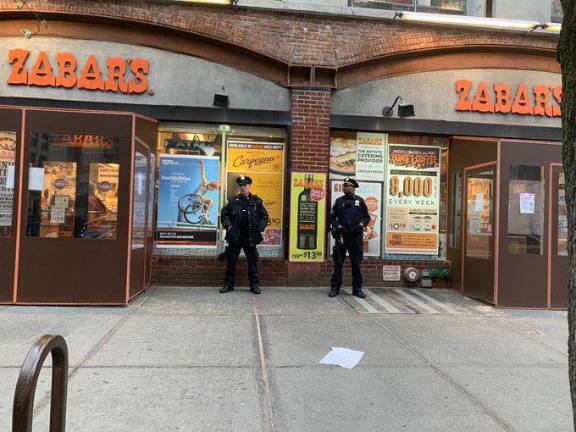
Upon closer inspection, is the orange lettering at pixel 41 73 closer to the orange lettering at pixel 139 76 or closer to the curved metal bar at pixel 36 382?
the orange lettering at pixel 139 76

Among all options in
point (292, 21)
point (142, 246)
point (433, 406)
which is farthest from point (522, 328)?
point (292, 21)

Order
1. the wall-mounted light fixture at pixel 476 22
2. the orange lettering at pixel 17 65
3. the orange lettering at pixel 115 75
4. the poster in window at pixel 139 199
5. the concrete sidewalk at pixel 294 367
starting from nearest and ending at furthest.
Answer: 1. the concrete sidewalk at pixel 294 367
2. the poster in window at pixel 139 199
3. the orange lettering at pixel 17 65
4. the orange lettering at pixel 115 75
5. the wall-mounted light fixture at pixel 476 22

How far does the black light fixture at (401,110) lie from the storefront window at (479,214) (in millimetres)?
1597

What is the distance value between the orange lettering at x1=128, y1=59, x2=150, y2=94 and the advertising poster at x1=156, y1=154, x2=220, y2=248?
1.24m

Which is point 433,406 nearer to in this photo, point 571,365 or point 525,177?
point 571,365

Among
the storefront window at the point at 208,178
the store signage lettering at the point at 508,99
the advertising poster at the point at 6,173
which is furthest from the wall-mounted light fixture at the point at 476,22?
the advertising poster at the point at 6,173

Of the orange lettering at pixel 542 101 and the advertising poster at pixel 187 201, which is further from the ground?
the orange lettering at pixel 542 101

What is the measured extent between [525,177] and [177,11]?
21.7 feet

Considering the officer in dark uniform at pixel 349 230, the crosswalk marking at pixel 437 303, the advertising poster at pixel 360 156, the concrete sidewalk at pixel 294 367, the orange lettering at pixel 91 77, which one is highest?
the orange lettering at pixel 91 77

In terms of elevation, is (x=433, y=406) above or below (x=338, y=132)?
below

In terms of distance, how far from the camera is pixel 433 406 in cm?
394

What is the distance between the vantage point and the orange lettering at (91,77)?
844cm

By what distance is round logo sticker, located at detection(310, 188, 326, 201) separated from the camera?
869 centimetres

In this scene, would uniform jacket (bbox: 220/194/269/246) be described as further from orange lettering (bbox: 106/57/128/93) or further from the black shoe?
orange lettering (bbox: 106/57/128/93)
